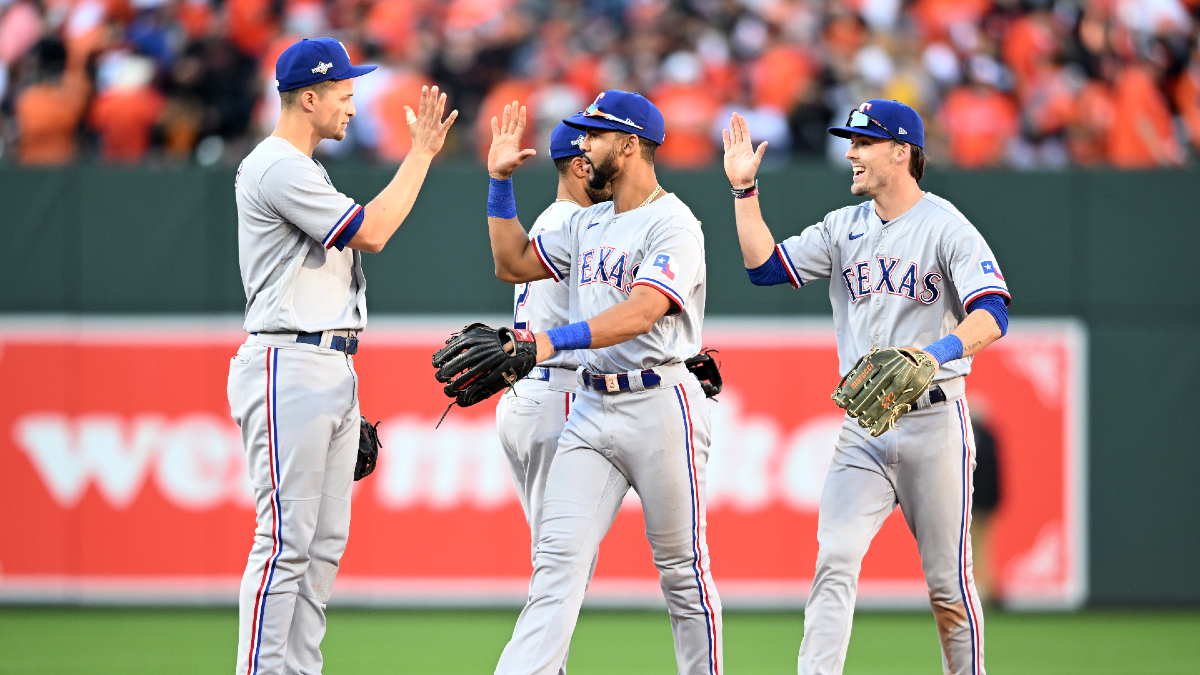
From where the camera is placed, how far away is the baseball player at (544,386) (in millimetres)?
5332

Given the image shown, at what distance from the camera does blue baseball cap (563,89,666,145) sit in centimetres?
455

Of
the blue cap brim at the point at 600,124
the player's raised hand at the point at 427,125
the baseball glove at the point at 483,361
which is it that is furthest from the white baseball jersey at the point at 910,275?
the player's raised hand at the point at 427,125

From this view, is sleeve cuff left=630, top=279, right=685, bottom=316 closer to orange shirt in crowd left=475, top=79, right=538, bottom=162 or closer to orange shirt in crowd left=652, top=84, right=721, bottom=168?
orange shirt in crowd left=652, top=84, right=721, bottom=168

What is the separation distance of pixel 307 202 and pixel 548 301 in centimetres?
137

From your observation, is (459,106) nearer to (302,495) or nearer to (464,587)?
(464,587)

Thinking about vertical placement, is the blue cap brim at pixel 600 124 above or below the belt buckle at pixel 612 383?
above

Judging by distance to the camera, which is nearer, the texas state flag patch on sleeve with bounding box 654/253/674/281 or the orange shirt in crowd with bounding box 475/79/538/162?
the texas state flag patch on sleeve with bounding box 654/253/674/281

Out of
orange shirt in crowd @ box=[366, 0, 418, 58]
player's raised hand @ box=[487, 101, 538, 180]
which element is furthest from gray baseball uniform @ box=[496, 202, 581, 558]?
orange shirt in crowd @ box=[366, 0, 418, 58]

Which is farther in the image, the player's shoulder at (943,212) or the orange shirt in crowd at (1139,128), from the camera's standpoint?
the orange shirt in crowd at (1139,128)

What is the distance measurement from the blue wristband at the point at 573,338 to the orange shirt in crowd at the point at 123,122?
20.3 feet

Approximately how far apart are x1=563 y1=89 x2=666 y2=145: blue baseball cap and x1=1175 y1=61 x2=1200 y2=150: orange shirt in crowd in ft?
25.1

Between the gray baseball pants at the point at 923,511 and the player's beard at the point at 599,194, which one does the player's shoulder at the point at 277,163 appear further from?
the gray baseball pants at the point at 923,511

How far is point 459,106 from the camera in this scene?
400 inches

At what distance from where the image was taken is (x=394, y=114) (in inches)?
377
